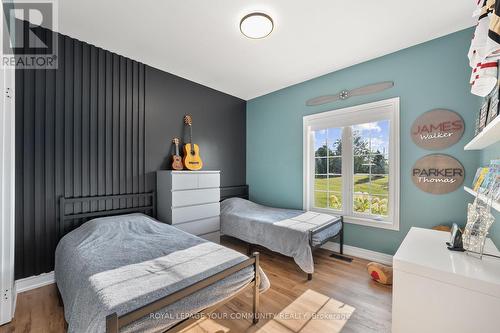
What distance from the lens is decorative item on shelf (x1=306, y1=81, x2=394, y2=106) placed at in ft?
9.03

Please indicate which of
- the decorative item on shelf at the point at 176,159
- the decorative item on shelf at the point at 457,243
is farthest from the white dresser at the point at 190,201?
the decorative item on shelf at the point at 457,243

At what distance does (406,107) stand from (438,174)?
2.87ft

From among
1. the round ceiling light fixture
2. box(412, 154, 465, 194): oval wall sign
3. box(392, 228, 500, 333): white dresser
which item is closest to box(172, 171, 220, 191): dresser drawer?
the round ceiling light fixture

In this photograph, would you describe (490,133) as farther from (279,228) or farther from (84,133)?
(84,133)

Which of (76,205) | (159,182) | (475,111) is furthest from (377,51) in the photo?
(76,205)

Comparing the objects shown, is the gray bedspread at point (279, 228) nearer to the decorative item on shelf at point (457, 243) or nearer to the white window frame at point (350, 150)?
the white window frame at point (350, 150)

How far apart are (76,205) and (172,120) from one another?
167 centimetres

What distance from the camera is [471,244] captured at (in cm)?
131

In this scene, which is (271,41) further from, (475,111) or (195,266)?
(195,266)

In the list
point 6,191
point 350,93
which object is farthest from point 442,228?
point 6,191

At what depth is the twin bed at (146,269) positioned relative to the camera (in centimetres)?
113

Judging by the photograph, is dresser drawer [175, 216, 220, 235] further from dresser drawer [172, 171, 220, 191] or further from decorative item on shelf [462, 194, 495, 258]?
decorative item on shelf [462, 194, 495, 258]

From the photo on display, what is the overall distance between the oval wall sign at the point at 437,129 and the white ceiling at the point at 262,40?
90cm

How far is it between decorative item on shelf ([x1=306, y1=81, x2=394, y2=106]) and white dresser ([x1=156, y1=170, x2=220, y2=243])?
1.99 m
